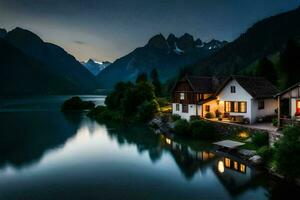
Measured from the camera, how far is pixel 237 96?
36.9m

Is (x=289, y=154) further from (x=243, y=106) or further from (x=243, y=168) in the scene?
(x=243, y=106)

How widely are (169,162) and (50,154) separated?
1600 cm

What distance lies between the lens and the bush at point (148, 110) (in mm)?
57891

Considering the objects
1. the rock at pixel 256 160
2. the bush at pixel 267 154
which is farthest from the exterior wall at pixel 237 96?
the bush at pixel 267 154

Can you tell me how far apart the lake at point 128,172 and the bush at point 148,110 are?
17193 millimetres

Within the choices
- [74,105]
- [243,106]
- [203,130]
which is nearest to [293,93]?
[243,106]

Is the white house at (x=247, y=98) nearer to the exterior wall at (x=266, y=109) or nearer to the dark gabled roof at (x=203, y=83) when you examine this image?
the exterior wall at (x=266, y=109)

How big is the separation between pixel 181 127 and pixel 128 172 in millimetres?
17389

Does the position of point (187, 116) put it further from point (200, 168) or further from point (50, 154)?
point (50, 154)

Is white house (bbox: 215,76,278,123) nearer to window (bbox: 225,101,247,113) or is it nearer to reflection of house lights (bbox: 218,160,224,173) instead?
window (bbox: 225,101,247,113)

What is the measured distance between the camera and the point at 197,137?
3694 cm

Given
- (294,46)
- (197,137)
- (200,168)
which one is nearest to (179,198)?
(200,168)

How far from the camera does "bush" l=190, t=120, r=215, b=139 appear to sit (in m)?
36.0

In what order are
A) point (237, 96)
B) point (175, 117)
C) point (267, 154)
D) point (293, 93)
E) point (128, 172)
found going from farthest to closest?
point (175, 117)
point (237, 96)
point (293, 93)
point (128, 172)
point (267, 154)
